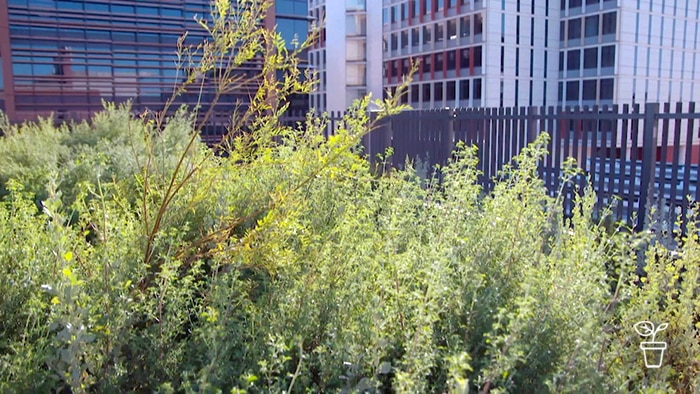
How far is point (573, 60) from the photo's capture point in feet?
125

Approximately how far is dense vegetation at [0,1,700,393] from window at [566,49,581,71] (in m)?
39.2

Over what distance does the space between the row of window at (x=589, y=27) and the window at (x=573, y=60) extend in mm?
979

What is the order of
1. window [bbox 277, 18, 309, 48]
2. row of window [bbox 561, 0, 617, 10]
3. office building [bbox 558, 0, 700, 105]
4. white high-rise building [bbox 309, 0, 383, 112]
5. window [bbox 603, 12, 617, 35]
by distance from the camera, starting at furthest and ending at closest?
white high-rise building [bbox 309, 0, 383, 112] → row of window [bbox 561, 0, 617, 10] → office building [bbox 558, 0, 700, 105] → window [bbox 603, 12, 617, 35] → window [bbox 277, 18, 309, 48]

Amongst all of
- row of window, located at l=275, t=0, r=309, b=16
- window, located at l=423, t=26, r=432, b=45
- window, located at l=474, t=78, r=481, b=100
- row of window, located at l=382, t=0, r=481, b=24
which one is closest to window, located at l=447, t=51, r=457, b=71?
window, located at l=474, t=78, r=481, b=100

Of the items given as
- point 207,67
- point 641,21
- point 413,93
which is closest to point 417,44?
point 413,93

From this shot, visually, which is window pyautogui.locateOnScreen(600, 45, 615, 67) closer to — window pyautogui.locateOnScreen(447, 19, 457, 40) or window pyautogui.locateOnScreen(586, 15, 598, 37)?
window pyautogui.locateOnScreen(586, 15, 598, 37)

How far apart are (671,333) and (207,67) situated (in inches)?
79.6

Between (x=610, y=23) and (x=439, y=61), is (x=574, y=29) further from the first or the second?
(x=439, y=61)

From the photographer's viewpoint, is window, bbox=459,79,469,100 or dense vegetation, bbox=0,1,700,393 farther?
window, bbox=459,79,469,100

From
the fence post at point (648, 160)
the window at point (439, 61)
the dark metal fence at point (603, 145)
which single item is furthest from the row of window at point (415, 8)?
the fence post at point (648, 160)

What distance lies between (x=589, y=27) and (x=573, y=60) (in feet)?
7.76

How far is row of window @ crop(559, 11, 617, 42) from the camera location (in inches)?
1401

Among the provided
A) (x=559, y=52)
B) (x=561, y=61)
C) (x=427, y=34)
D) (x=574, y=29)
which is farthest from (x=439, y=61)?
(x=574, y=29)

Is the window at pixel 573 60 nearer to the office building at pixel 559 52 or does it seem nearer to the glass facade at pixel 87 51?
the office building at pixel 559 52
